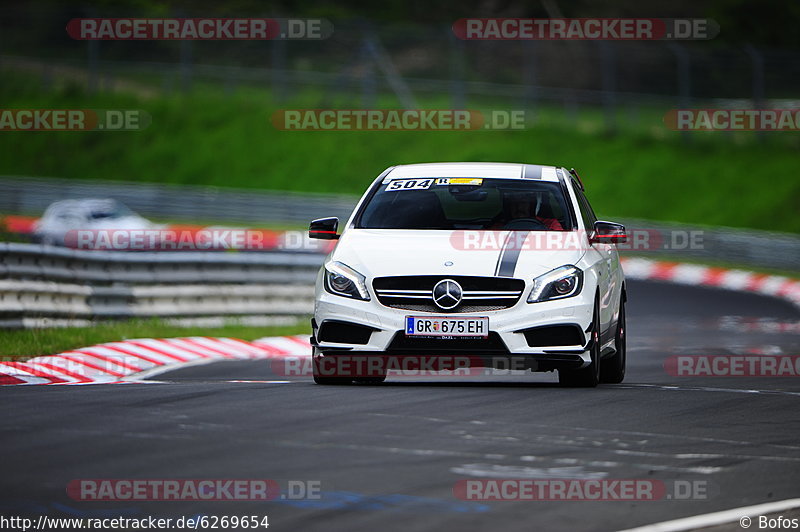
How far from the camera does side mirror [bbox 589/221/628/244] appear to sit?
38.7 feet

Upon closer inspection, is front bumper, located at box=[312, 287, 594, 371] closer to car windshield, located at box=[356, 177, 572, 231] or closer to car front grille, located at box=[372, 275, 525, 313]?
car front grille, located at box=[372, 275, 525, 313]

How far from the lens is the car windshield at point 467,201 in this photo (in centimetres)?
1161

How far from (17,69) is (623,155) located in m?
20.0

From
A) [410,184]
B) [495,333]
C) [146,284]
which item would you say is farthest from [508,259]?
[146,284]

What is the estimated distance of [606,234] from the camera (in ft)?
38.8

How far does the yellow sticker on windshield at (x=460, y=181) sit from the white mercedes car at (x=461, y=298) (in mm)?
363

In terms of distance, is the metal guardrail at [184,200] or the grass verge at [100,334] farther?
the metal guardrail at [184,200]

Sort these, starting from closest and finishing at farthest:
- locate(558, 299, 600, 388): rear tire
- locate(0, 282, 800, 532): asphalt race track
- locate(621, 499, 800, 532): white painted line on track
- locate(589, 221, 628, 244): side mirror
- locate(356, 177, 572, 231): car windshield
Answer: locate(621, 499, 800, 532): white painted line on track < locate(0, 282, 800, 532): asphalt race track < locate(558, 299, 600, 388): rear tire < locate(356, 177, 572, 231): car windshield < locate(589, 221, 628, 244): side mirror

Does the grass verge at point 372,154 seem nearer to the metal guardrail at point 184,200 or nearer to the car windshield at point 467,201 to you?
the metal guardrail at point 184,200

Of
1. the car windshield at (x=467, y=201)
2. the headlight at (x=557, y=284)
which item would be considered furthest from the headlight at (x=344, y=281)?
the headlight at (x=557, y=284)

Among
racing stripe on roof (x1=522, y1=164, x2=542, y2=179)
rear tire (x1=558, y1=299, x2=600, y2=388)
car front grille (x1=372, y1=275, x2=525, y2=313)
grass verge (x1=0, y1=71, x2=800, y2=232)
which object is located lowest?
rear tire (x1=558, y1=299, x2=600, y2=388)

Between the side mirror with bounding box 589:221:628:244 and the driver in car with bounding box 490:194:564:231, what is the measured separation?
0.92 feet

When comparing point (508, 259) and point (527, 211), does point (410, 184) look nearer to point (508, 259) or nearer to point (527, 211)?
point (527, 211)

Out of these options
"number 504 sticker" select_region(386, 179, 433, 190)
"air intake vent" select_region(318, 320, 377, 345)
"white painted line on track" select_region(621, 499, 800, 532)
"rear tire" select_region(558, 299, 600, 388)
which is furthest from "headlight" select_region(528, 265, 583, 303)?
"white painted line on track" select_region(621, 499, 800, 532)
